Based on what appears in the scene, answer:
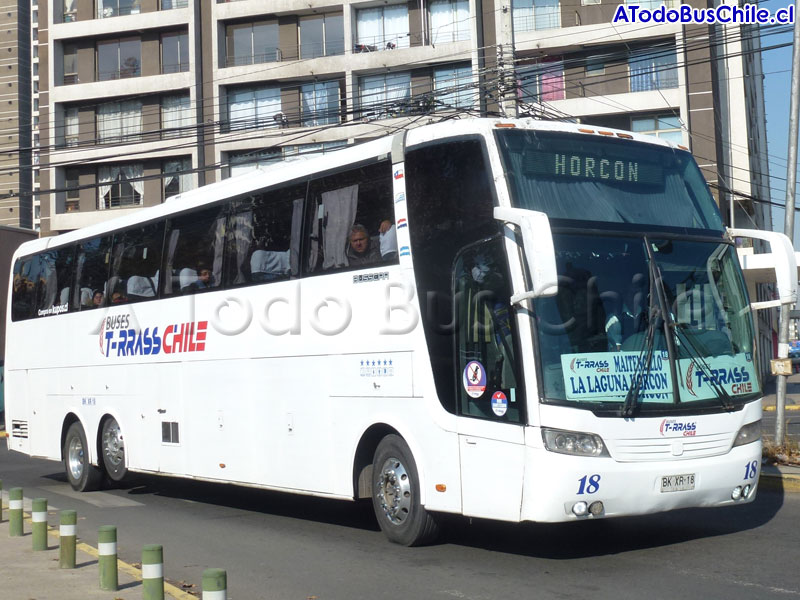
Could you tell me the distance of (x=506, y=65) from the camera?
60.7 feet

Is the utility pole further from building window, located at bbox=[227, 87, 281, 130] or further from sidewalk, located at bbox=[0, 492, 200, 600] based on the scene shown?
building window, located at bbox=[227, 87, 281, 130]

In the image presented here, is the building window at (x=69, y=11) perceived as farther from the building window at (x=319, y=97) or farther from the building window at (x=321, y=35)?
the building window at (x=319, y=97)

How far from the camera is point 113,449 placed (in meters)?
15.3

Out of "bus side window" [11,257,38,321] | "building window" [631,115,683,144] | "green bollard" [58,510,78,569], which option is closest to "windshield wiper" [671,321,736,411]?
"green bollard" [58,510,78,569]

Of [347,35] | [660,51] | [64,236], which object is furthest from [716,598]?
[347,35]

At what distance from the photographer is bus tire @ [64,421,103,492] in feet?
51.3

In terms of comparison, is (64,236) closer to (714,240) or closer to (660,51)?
(714,240)

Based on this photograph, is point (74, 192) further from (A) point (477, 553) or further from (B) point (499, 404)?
(B) point (499, 404)

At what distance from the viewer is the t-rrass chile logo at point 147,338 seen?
1297 cm

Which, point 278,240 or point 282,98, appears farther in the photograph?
point 282,98

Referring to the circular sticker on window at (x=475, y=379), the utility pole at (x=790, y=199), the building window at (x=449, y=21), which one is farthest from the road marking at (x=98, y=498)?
the building window at (x=449, y=21)

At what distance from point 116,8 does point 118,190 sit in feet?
28.0

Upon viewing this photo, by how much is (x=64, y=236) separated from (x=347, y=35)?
28.2m

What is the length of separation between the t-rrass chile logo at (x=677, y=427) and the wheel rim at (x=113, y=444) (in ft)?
29.8
